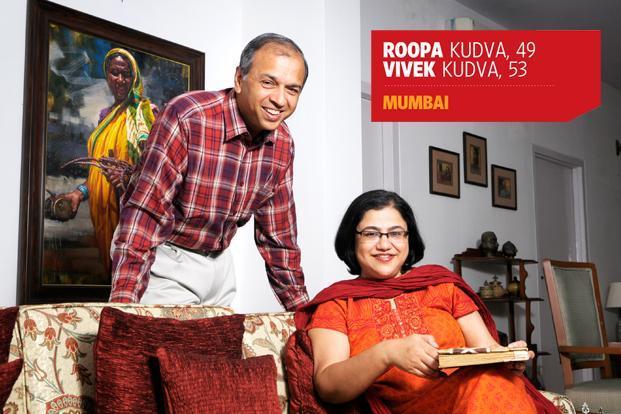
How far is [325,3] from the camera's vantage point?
313cm

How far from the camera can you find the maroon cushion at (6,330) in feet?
4.83

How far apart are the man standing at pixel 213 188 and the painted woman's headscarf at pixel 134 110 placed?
94cm

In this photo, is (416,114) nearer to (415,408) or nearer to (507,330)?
(507,330)

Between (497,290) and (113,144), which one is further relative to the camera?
(497,290)

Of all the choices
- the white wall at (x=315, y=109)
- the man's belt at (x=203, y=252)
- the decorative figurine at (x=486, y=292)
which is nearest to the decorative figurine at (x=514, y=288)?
the decorative figurine at (x=486, y=292)

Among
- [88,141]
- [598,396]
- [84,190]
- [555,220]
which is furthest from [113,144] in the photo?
[555,220]

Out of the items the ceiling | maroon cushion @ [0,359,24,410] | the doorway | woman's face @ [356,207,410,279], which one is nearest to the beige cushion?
woman's face @ [356,207,410,279]

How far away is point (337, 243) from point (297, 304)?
0.40 meters

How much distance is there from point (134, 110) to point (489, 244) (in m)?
2.91

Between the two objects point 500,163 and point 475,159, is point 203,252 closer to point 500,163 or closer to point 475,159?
point 475,159

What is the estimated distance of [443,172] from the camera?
198 inches

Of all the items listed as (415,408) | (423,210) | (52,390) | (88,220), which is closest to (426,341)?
(415,408)

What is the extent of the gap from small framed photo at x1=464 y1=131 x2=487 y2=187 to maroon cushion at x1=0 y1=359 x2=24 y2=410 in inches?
166


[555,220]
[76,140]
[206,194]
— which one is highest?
[76,140]
